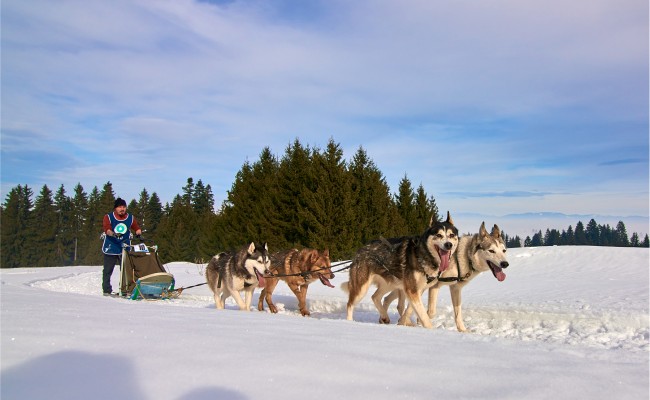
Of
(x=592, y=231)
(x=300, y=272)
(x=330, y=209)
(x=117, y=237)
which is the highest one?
(x=592, y=231)

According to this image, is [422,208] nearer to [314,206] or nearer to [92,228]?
[314,206]

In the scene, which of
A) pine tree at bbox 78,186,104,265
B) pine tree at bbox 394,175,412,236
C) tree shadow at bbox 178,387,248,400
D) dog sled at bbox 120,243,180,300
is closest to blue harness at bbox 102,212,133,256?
dog sled at bbox 120,243,180,300

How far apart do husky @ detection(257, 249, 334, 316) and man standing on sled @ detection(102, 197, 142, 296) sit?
295 centimetres

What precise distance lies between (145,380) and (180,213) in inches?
2309

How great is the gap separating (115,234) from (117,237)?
10 centimetres

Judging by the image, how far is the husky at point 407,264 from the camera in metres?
6.10

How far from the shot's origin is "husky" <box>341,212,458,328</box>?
6098 millimetres

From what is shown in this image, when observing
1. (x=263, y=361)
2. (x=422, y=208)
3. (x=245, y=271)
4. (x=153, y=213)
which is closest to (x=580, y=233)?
(x=422, y=208)

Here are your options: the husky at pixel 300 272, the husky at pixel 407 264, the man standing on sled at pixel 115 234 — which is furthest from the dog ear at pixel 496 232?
the man standing on sled at pixel 115 234

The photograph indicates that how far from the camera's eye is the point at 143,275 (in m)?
8.98

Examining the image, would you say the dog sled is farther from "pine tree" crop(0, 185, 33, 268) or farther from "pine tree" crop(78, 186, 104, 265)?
"pine tree" crop(0, 185, 33, 268)

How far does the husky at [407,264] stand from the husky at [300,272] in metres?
0.99

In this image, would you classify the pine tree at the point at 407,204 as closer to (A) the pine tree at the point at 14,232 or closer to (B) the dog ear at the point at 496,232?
(B) the dog ear at the point at 496,232

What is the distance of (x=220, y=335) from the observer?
2992 mm
